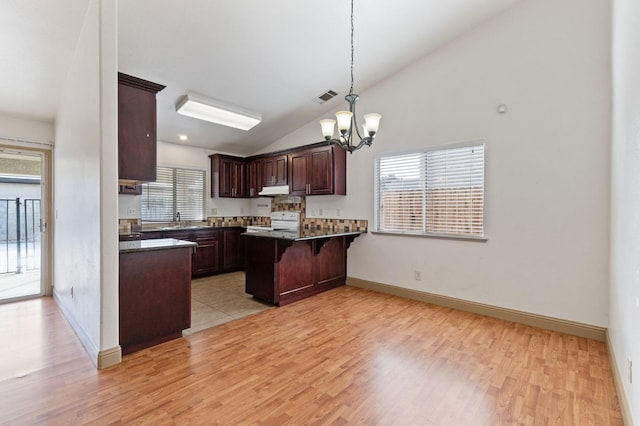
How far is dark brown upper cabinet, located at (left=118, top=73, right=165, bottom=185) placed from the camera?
267 centimetres

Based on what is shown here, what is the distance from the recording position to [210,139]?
5.50 m

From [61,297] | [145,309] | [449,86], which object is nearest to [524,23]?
[449,86]

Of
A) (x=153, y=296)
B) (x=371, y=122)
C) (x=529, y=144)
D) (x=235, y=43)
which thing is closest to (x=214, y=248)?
(x=153, y=296)

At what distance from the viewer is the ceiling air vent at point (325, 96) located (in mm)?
4397

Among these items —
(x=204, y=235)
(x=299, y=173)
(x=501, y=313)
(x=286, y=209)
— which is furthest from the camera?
(x=286, y=209)

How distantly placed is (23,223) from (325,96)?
5.26 meters

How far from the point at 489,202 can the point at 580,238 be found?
0.87 metres

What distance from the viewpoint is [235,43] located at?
126 inches

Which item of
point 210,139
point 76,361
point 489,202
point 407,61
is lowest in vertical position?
point 76,361

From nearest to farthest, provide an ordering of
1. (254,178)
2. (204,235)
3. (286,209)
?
(204,235) < (286,209) < (254,178)

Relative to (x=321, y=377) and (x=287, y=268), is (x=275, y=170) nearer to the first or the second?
(x=287, y=268)

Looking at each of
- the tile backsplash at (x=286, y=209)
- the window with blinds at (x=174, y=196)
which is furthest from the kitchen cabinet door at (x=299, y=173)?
the window with blinds at (x=174, y=196)

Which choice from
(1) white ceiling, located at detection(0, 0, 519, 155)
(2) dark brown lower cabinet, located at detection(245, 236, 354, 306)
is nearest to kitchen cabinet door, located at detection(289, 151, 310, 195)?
(1) white ceiling, located at detection(0, 0, 519, 155)

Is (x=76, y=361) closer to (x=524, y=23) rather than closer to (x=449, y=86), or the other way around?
(x=449, y=86)
